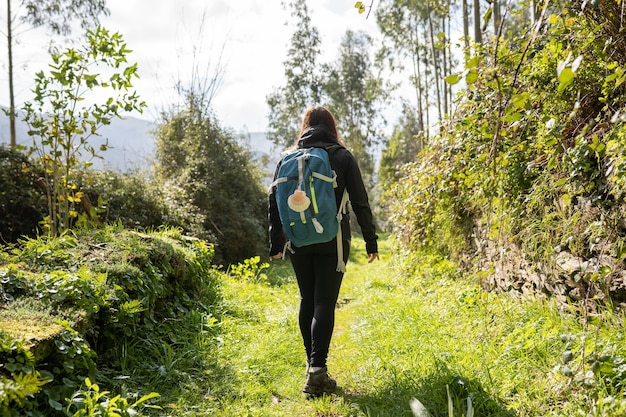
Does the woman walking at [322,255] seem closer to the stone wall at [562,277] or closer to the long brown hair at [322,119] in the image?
the long brown hair at [322,119]

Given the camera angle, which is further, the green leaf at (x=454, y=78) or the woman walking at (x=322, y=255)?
the woman walking at (x=322, y=255)

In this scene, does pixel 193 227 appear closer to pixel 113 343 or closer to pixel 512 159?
pixel 113 343

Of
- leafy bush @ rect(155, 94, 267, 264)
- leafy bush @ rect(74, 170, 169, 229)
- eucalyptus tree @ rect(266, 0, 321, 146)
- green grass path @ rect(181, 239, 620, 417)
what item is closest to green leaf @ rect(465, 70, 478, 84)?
green grass path @ rect(181, 239, 620, 417)

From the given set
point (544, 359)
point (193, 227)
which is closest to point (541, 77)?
point (544, 359)

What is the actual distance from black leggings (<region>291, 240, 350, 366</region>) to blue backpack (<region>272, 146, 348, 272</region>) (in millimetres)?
63

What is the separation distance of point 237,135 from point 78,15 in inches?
223

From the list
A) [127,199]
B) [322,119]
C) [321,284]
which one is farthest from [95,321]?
[127,199]

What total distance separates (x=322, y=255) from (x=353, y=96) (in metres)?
24.5

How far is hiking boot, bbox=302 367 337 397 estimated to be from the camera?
282 centimetres

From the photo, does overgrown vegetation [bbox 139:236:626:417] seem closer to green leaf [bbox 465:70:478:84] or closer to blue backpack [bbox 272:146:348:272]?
blue backpack [bbox 272:146:348:272]

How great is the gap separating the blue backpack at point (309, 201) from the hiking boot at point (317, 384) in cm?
66

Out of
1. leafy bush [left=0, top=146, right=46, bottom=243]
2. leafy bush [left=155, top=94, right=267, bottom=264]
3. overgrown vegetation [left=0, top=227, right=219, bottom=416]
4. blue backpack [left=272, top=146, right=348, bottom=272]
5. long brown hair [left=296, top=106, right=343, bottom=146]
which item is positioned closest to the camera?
overgrown vegetation [left=0, top=227, right=219, bottom=416]

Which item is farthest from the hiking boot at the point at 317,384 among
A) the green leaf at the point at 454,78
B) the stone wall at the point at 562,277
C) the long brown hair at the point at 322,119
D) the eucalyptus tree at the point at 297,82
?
the eucalyptus tree at the point at 297,82

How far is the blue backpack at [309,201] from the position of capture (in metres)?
2.79
